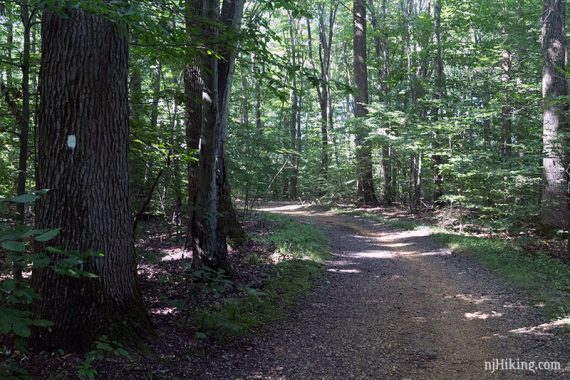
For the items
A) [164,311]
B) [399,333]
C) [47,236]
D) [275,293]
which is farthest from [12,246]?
[275,293]

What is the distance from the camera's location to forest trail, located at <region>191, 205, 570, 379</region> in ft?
15.3

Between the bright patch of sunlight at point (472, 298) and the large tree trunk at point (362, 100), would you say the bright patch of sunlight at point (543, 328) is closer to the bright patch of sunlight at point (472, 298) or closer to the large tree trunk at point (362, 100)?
the bright patch of sunlight at point (472, 298)

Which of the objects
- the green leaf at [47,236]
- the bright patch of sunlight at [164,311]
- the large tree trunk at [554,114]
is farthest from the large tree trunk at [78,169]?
the large tree trunk at [554,114]

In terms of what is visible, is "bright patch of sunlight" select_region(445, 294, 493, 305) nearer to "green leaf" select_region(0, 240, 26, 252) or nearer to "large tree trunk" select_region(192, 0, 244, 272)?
"large tree trunk" select_region(192, 0, 244, 272)

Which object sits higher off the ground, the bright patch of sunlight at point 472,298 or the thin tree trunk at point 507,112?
the thin tree trunk at point 507,112

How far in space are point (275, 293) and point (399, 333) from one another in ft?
6.98

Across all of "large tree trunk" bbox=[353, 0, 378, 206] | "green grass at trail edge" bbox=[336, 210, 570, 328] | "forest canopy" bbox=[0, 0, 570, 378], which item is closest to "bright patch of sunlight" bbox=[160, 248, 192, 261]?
"forest canopy" bbox=[0, 0, 570, 378]

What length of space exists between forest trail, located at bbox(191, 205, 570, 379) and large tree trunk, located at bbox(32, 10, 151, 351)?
4.19 feet

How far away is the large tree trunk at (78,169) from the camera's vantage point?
12.5 feet

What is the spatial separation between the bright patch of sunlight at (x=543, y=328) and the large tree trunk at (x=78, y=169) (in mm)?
5230

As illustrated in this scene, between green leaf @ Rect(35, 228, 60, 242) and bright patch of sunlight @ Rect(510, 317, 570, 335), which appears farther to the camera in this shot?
bright patch of sunlight @ Rect(510, 317, 570, 335)

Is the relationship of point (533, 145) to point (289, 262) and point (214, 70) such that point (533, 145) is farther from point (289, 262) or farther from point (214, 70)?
point (214, 70)

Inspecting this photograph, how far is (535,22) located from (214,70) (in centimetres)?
1817

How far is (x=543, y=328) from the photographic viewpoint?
225 inches
